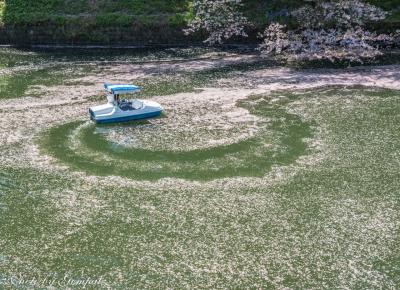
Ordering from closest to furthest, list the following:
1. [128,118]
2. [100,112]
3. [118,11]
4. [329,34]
Answer: 1. [100,112]
2. [128,118]
3. [329,34]
4. [118,11]

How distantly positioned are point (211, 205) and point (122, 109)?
6.74 m

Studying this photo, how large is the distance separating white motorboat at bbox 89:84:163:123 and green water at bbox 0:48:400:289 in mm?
495

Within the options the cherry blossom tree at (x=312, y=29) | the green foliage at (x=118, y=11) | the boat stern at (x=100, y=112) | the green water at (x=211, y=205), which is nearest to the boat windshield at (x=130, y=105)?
the boat stern at (x=100, y=112)

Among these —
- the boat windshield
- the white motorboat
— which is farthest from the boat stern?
the boat windshield

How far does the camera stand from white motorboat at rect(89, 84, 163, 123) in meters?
19.2

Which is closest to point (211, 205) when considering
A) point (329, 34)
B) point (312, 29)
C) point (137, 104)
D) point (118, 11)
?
point (137, 104)

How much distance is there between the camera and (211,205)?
1399 centimetres

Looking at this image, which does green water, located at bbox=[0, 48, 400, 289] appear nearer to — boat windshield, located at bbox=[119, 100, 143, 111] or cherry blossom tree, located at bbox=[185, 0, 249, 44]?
boat windshield, located at bbox=[119, 100, 143, 111]

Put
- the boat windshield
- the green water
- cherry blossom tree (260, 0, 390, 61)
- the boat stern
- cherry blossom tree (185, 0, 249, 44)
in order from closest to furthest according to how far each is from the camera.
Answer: the green water, the boat stern, the boat windshield, cherry blossom tree (260, 0, 390, 61), cherry blossom tree (185, 0, 249, 44)

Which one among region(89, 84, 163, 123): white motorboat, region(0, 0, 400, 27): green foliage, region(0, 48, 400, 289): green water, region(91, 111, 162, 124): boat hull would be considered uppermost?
region(0, 0, 400, 27): green foliage

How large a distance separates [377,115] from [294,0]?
13.5 m

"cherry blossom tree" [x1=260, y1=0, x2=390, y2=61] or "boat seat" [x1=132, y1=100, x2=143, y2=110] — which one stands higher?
"cherry blossom tree" [x1=260, y1=0, x2=390, y2=61]

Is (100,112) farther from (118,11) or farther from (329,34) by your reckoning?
(118,11)

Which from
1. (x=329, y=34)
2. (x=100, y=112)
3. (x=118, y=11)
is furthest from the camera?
(x=118, y=11)
